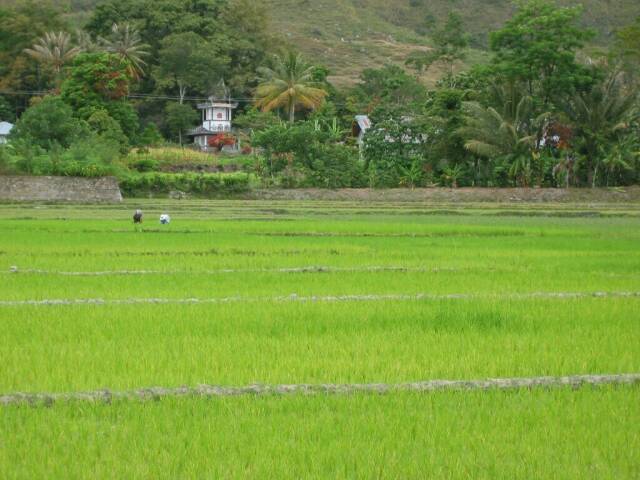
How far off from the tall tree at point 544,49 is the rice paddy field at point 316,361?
21564 millimetres

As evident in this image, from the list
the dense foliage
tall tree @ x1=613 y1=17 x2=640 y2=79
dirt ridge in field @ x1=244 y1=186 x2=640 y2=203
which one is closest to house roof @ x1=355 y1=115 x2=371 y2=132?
the dense foliage

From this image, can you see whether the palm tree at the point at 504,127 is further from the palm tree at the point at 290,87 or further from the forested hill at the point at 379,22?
the forested hill at the point at 379,22

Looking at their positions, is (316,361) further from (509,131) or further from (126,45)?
(126,45)

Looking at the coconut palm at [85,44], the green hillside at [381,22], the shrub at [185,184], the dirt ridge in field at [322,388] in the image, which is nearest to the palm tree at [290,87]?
the shrub at [185,184]

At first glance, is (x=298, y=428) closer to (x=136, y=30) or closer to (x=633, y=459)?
(x=633, y=459)

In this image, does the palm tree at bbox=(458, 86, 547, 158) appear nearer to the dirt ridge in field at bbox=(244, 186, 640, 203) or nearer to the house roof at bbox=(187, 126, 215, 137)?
the dirt ridge in field at bbox=(244, 186, 640, 203)

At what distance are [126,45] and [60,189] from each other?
63.1ft

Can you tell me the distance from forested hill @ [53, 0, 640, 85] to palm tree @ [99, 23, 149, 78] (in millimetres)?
34158

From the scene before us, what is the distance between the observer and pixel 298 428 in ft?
12.4

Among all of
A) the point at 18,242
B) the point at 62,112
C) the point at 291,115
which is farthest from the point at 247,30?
the point at 18,242

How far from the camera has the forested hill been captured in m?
86.9

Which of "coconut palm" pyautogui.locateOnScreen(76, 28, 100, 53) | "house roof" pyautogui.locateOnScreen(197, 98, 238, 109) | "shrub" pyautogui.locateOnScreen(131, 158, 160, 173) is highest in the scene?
"coconut palm" pyautogui.locateOnScreen(76, 28, 100, 53)

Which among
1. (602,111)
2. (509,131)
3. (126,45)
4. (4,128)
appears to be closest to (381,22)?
(126,45)

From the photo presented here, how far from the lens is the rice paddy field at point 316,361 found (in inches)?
136
